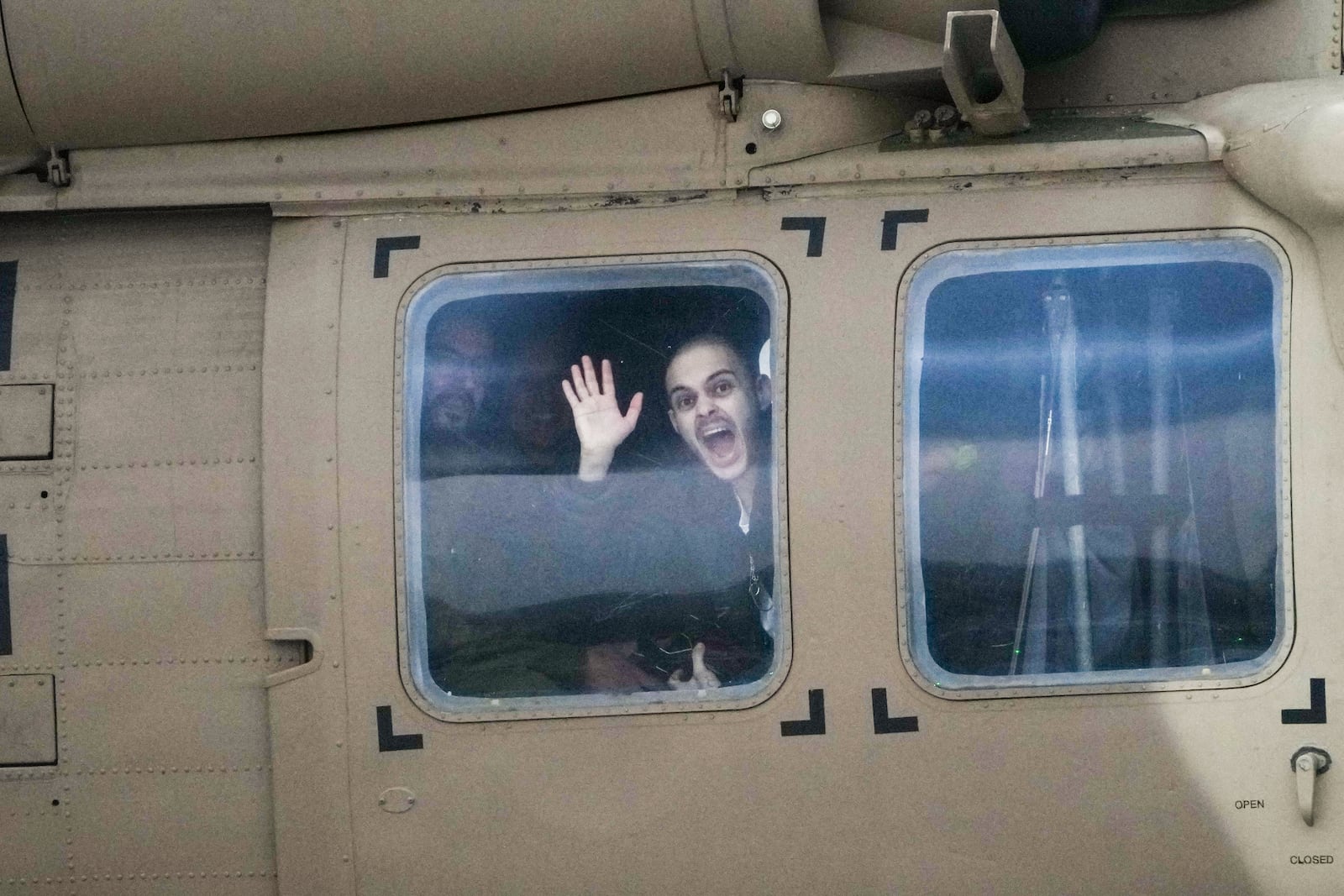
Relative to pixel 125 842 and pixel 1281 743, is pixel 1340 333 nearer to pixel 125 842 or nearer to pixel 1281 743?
pixel 1281 743

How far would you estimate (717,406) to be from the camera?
3.86m

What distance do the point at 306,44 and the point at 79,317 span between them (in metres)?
0.96

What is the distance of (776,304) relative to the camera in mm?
3883

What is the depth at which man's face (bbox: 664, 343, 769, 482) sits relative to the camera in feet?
12.6

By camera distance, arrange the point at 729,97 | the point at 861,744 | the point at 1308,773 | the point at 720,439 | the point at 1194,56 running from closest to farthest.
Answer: the point at 1308,773
the point at 861,744
the point at 720,439
the point at 729,97
the point at 1194,56

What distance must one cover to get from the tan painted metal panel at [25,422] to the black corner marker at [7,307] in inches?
3.7

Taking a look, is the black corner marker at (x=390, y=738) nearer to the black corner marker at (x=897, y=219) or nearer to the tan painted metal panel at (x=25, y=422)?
the tan painted metal panel at (x=25, y=422)

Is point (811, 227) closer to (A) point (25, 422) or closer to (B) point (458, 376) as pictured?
(B) point (458, 376)

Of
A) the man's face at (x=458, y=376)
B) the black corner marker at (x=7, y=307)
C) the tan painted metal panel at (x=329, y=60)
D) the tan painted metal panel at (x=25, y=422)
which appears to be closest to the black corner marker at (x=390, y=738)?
the man's face at (x=458, y=376)

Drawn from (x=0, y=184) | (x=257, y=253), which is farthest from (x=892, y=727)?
(x=0, y=184)

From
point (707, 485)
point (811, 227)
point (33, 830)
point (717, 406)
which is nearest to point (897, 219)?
point (811, 227)

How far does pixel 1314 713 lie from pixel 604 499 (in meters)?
1.77

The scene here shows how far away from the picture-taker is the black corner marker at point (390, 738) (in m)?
3.84

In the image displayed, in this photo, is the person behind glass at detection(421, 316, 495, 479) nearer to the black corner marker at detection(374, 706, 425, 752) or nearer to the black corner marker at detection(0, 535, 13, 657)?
the black corner marker at detection(374, 706, 425, 752)
